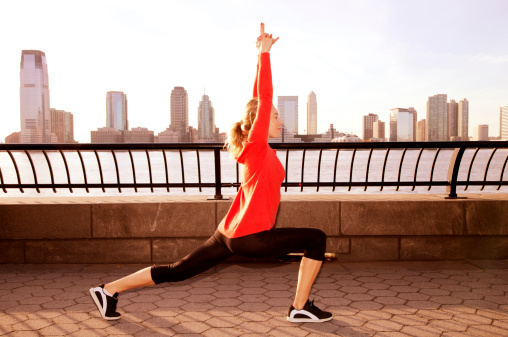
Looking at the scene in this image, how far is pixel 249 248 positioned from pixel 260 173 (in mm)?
518

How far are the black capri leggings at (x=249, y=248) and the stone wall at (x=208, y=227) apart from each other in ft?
6.75

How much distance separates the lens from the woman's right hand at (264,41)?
10.4 feet

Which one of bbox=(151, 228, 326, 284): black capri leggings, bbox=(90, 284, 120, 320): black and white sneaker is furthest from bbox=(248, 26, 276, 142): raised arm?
bbox=(90, 284, 120, 320): black and white sneaker

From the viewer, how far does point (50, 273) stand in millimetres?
5148

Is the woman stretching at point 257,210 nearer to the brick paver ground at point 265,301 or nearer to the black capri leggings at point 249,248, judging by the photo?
the black capri leggings at point 249,248

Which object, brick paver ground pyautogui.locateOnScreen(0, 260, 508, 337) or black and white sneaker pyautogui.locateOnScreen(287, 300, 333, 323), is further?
black and white sneaker pyautogui.locateOnScreen(287, 300, 333, 323)

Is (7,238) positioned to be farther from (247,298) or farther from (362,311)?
(362,311)

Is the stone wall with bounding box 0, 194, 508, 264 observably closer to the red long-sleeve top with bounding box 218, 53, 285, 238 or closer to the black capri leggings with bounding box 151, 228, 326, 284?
the black capri leggings with bounding box 151, 228, 326, 284

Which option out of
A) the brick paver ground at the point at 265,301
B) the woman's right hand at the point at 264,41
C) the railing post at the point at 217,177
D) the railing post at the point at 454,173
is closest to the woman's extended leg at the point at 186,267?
the brick paver ground at the point at 265,301

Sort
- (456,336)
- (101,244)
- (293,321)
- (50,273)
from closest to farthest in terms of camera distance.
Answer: (456,336) → (293,321) → (50,273) → (101,244)

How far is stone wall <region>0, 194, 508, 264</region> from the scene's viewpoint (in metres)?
5.49

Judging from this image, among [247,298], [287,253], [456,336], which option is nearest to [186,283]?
[247,298]

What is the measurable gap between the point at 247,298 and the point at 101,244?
85.3 inches

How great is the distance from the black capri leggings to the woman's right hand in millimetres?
1253
